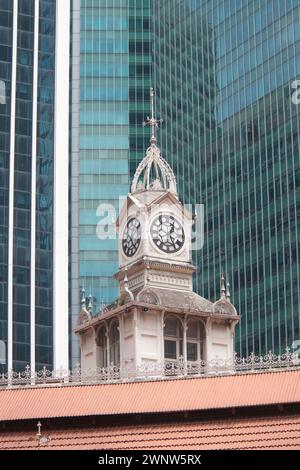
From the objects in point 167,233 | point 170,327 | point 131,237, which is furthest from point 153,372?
point 131,237

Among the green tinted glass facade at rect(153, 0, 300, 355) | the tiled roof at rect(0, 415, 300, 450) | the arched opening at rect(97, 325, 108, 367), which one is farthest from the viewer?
the green tinted glass facade at rect(153, 0, 300, 355)

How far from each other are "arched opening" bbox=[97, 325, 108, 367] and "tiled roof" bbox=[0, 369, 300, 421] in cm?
905

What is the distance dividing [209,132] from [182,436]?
401ft

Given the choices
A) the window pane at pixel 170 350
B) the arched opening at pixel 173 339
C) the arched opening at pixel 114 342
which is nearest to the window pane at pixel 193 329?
the arched opening at pixel 173 339

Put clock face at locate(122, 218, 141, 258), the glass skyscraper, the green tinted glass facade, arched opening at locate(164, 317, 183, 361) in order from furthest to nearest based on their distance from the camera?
the glass skyscraper < the green tinted glass facade < clock face at locate(122, 218, 141, 258) < arched opening at locate(164, 317, 183, 361)

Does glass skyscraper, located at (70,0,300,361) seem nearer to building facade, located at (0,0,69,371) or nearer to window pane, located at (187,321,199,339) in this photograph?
building facade, located at (0,0,69,371)

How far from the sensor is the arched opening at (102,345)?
257 ft

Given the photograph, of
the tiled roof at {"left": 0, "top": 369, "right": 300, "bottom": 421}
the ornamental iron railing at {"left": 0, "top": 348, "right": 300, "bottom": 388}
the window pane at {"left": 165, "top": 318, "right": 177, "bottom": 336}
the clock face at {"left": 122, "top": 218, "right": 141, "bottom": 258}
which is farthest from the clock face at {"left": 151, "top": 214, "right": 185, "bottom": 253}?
the tiled roof at {"left": 0, "top": 369, "right": 300, "bottom": 421}

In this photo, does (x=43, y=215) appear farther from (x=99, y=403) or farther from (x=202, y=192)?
(x=99, y=403)

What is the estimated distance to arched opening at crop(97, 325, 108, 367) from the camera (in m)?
78.2

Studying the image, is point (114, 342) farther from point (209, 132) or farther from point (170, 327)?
point (209, 132)

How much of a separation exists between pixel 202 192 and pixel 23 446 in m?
120

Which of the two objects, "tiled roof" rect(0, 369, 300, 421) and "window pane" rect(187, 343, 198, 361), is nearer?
"tiled roof" rect(0, 369, 300, 421)

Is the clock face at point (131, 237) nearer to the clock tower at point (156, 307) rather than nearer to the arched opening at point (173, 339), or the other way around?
the clock tower at point (156, 307)
